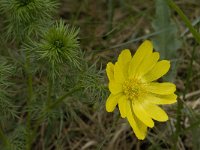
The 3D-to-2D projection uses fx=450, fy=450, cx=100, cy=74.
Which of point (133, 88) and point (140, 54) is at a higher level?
point (140, 54)

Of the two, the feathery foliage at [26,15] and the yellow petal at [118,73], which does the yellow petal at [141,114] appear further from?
the feathery foliage at [26,15]

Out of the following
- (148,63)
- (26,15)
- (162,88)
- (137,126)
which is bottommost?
(137,126)

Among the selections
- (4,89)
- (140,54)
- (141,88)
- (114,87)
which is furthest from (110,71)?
(4,89)

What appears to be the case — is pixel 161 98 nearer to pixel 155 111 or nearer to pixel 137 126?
pixel 155 111

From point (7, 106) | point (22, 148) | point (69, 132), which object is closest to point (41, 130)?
point (69, 132)

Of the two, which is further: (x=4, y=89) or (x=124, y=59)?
(x=4, y=89)

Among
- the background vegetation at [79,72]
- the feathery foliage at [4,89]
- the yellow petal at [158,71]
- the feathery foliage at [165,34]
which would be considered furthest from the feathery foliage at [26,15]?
the feathery foliage at [165,34]

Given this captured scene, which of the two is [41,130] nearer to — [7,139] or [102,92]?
[7,139]

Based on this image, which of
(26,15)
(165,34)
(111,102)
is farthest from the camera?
(165,34)

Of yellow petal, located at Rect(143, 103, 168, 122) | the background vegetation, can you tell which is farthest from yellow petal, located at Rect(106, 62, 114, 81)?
yellow petal, located at Rect(143, 103, 168, 122)
